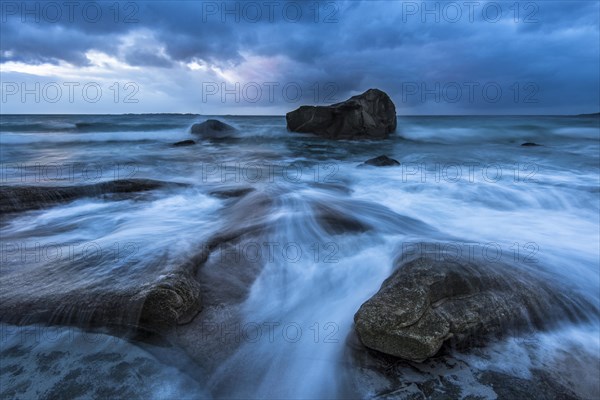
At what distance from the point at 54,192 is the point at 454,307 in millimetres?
7419

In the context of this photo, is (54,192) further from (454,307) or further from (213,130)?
(213,130)

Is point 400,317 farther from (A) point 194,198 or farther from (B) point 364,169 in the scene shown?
(B) point 364,169

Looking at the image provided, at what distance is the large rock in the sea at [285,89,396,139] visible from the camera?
22938 mm

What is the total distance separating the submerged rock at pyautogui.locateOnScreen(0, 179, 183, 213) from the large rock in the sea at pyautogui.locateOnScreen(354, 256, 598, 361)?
647cm

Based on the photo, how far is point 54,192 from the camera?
7.21 metres

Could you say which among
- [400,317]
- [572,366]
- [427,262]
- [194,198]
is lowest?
[572,366]

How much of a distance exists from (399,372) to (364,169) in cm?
1021

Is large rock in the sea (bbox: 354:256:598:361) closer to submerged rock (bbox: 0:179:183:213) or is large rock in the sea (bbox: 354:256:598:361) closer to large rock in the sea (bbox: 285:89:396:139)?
submerged rock (bbox: 0:179:183:213)

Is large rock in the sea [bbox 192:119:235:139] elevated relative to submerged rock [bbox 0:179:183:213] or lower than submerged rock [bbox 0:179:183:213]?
elevated

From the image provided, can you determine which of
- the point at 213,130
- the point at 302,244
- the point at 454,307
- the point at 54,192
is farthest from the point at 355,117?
the point at 454,307

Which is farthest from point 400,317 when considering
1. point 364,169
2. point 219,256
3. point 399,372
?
point 364,169

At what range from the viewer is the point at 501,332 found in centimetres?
328

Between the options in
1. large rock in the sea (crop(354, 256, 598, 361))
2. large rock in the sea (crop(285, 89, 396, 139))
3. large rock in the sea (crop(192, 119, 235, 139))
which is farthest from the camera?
large rock in the sea (crop(192, 119, 235, 139))

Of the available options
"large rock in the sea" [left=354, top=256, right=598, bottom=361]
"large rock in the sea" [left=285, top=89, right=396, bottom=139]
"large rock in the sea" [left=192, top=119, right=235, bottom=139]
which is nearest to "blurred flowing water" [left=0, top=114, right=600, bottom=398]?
"large rock in the sea" [left=354, top=256, right=598, bottom=361]
